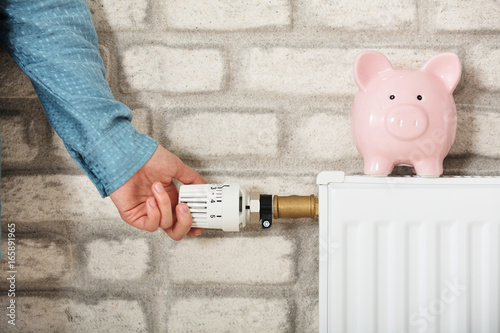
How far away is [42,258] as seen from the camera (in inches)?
30.8

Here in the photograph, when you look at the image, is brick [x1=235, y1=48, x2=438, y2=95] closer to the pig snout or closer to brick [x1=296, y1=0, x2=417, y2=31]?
brick [x1=296, y1=0, x2=417, y2=31]

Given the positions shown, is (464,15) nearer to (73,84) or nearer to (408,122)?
(408,122)

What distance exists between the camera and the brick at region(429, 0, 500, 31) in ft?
2.38

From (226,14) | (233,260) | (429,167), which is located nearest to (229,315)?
(233,260)

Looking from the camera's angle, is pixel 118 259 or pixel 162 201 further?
pixel 118 259

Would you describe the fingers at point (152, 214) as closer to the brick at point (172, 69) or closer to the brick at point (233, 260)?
the brick at point (233, 260)

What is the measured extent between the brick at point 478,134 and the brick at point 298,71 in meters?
0.19

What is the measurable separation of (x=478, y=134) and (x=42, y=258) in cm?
86

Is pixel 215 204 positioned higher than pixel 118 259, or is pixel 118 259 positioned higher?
pixel 215 204

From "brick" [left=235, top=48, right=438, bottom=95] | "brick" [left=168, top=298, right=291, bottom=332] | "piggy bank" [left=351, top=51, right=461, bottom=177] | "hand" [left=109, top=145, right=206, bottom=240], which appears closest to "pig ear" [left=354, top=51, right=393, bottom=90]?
"piggy bank" [left=351, top=51, right=461, bottom=177]

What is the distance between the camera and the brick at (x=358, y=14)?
730 mm

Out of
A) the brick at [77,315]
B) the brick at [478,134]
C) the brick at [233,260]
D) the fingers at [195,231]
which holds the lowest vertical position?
the brick at [77,315]

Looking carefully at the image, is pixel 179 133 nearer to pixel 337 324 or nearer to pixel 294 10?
pixel 294 10

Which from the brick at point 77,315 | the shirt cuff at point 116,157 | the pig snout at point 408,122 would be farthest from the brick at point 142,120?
the pig snout at point 408,122
